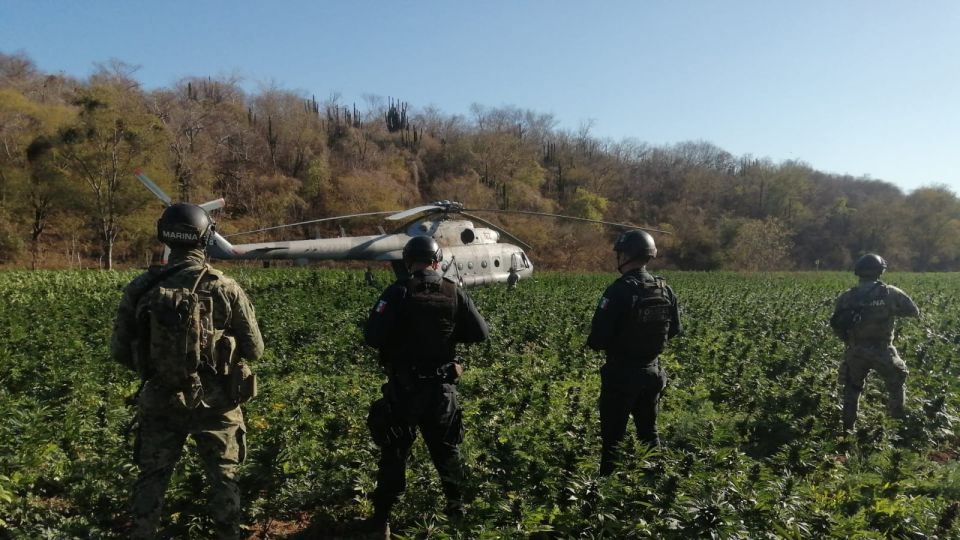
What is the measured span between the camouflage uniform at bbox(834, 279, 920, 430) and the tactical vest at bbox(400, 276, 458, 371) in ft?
17.3

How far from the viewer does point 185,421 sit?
3.57 m

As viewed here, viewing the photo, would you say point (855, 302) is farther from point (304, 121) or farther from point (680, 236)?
point (304, 121)

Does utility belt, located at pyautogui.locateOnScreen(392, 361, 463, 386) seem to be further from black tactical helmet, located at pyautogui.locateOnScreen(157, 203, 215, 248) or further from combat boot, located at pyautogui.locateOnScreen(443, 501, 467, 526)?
black tactical helmet, located at pyautogui.locateOnScreen(157, 203, 215, 248)

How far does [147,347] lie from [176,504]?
1220mm

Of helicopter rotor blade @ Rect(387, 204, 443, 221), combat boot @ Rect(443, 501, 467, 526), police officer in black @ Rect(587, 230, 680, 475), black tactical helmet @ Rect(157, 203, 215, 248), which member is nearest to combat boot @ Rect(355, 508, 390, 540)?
combat boot @ Rect(443, 501, 467, 526)

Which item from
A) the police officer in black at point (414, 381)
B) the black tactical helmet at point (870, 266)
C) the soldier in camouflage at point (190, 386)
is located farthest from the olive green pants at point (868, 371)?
A: the soldier in camouflage at point (190, 386)

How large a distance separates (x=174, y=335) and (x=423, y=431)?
1.74 metres

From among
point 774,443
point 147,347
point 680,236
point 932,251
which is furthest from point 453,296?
point 932,251

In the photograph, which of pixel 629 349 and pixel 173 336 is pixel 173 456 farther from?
pixel 629 349

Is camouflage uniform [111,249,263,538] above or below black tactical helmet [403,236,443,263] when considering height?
below

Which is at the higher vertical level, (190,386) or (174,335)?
(174,335)

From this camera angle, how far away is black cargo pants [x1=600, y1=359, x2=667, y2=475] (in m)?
4.67

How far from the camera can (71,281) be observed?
79.0 feet

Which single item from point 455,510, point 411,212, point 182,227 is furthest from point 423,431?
point 411,212
